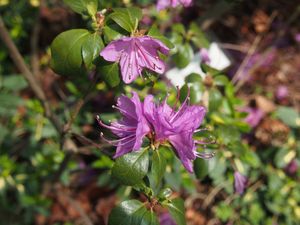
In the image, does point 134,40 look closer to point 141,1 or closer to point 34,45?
point 141,1

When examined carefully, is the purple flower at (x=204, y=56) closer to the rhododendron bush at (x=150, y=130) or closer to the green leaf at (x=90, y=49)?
the rhododendron bush at (x=150, y=130)

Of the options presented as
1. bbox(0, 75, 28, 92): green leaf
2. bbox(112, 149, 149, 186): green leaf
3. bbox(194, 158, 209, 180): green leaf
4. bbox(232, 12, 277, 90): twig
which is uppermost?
bbox(112, 149, 149, 186): green leaf

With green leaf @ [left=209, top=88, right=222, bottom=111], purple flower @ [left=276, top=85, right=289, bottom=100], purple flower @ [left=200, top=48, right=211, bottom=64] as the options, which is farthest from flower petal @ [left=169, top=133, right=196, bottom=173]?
purple flower @ [left=276, top=85, right=289, bottom=100]

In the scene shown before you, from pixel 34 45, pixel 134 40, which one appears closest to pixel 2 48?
pixel 34 45

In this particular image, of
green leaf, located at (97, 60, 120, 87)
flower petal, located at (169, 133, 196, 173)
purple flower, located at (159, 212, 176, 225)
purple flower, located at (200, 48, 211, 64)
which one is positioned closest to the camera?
flower petal, located at (169, 133, 196, 173)

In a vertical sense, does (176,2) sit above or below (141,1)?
above

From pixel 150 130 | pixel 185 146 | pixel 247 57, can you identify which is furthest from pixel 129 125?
pixel 247 57

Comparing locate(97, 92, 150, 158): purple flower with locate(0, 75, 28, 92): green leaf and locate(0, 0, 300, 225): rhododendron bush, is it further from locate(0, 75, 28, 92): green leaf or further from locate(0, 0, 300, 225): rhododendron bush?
locate(0, 75, 28, 92): green leaf
